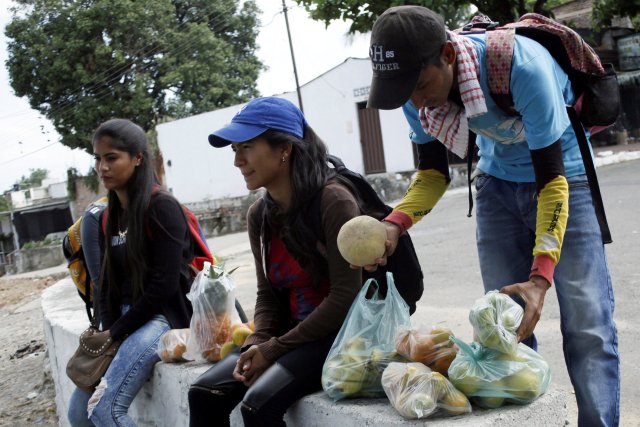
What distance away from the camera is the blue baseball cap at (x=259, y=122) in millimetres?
2508

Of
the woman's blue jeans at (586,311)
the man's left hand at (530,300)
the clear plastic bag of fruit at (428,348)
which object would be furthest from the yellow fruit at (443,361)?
the woman's blue jeans at (586,311)

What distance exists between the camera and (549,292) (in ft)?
18.7

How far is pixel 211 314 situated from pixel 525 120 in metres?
1.60

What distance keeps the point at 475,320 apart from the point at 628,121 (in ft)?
82.0

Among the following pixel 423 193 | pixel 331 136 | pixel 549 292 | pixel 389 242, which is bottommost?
pixel 549 292

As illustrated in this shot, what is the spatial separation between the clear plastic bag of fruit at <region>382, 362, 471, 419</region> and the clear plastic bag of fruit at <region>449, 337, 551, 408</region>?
0.15 feet

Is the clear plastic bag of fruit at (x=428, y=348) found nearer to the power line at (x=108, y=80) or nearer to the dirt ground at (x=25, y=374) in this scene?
the dirt ground at (x=25, y=374)

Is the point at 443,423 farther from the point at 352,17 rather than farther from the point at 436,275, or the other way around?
the point at 352,17

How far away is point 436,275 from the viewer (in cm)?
740

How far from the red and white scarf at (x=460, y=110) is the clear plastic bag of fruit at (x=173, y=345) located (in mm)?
1419

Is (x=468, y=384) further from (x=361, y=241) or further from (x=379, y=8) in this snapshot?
(x=379, y=8)

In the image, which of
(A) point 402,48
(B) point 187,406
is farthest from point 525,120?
(B) point 187,406

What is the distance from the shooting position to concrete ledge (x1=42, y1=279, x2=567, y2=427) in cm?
182

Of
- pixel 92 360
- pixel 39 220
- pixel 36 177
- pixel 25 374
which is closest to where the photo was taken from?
pixel 92 360
